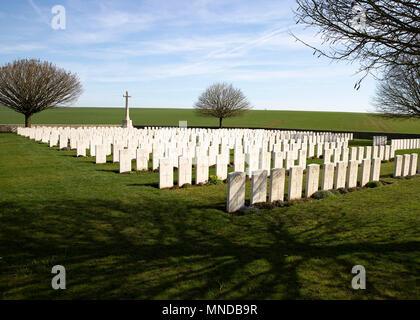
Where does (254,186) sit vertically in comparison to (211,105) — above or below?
below

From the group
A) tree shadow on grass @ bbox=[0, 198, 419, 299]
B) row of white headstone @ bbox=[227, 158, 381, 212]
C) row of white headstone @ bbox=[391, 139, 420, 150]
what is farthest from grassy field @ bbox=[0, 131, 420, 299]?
row of white headstone @ bbox=[391, 139, 420, 150]

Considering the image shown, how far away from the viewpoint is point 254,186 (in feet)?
22.5

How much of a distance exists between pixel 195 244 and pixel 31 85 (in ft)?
96.8

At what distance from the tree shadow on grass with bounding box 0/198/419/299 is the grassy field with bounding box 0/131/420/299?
0.02 meters

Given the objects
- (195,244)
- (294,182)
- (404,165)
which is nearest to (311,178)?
(294,182)

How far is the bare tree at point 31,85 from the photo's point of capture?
2800cm

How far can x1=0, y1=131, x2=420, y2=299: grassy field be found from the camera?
11.3ft

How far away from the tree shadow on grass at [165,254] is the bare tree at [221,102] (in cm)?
3434

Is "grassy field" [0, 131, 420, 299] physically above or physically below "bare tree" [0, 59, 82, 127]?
below

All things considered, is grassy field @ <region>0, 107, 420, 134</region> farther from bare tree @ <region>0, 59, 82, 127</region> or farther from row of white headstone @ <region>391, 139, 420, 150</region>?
bare tree @ <region>0, 59, 82, 127</region>

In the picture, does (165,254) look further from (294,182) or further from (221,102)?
(221,102)
